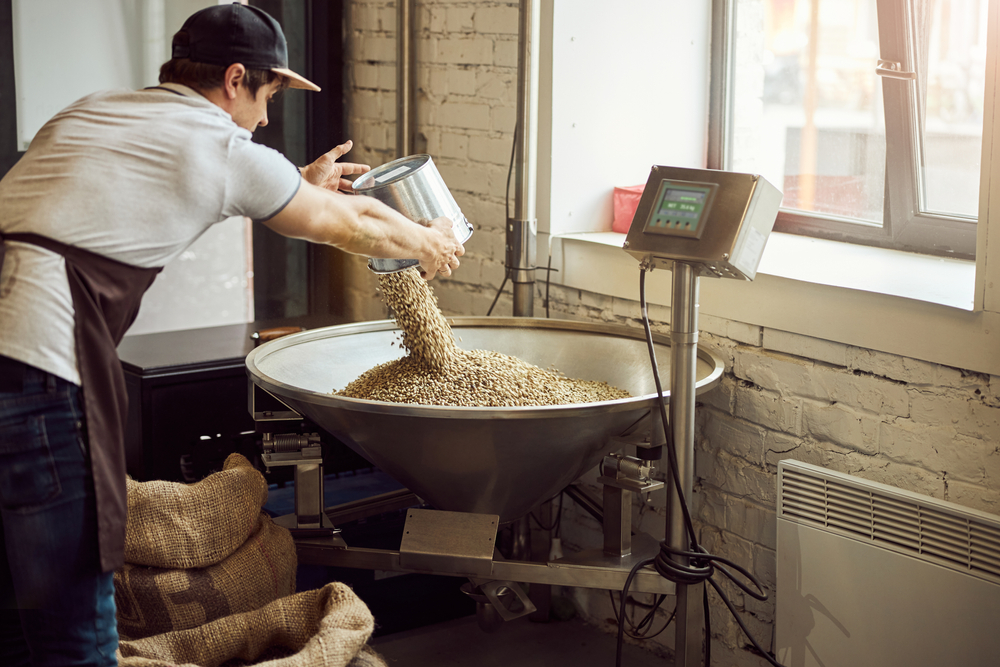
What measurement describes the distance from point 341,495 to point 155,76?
117 centimetres

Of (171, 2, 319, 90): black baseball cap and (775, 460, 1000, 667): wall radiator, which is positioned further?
(775, 460, 1000, 667): wall radiator

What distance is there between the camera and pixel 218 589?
1.63 meters

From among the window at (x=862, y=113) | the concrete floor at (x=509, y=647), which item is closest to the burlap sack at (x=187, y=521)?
the concrete floor at (x=509, y=647)

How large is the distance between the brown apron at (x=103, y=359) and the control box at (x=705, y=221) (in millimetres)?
720

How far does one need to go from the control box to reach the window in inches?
31.0

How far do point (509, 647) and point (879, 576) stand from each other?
932mm

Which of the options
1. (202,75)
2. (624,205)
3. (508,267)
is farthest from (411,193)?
(624,205)

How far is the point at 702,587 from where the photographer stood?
165 cm

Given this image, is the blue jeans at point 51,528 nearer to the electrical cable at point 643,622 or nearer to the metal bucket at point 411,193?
the metal bucket at point 411,193

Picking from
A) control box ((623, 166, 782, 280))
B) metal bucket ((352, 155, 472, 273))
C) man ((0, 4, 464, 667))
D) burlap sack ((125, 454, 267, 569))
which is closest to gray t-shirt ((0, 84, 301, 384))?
man ((0, 4, 464, 667))

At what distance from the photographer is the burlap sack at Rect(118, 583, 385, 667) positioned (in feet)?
4.89

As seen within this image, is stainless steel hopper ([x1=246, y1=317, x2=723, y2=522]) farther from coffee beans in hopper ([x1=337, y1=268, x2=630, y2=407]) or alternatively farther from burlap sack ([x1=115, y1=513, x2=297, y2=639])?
burlap sack ([x1=115, y1=513, x2=297, y2=639])

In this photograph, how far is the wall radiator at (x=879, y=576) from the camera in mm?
1498

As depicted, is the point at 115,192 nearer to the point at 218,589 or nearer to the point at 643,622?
the point at 218,589
